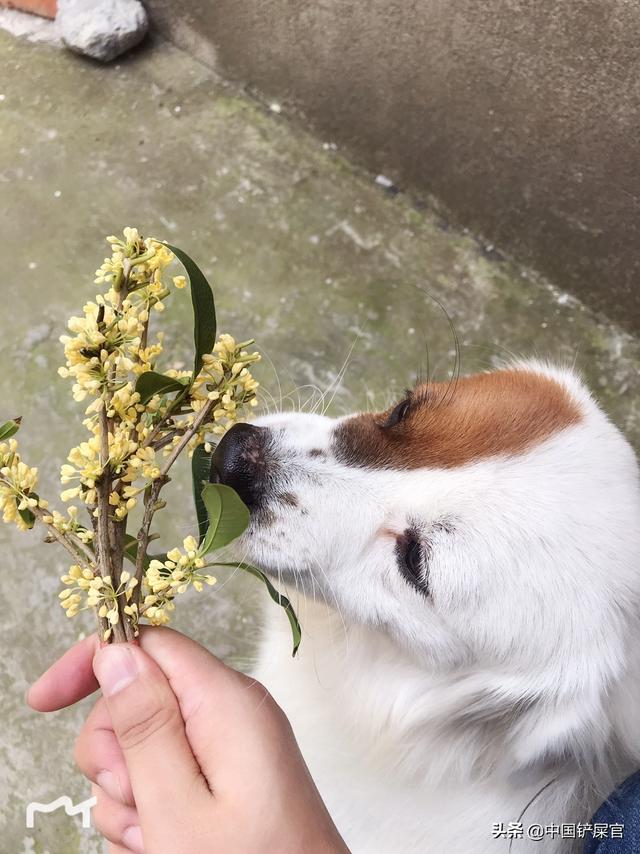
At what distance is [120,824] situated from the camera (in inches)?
43.8

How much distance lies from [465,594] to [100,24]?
8.92ft

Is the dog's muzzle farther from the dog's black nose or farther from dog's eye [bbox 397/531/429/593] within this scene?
dog's eye [bbox 397/531/429/593]

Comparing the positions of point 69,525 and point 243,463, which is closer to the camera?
point 69,525

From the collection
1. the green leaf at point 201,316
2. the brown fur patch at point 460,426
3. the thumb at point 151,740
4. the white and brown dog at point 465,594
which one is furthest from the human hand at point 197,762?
the brown fur patch at point 460,426

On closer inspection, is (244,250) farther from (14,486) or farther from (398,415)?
(14,486)

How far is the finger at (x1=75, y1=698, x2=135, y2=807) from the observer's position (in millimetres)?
1123

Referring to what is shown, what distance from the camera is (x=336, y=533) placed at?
1340 millimetres

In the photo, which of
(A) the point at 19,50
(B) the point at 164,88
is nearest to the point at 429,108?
(B) the point at 164,88

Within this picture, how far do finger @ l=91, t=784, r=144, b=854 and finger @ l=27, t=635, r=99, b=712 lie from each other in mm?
169

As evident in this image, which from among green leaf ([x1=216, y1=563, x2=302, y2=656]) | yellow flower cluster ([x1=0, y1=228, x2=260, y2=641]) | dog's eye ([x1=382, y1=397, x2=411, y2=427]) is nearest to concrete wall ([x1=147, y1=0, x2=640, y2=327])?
dog's eye ([x1=382, y1=397, x2=411, y2=427])

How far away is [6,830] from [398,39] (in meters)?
2.70
